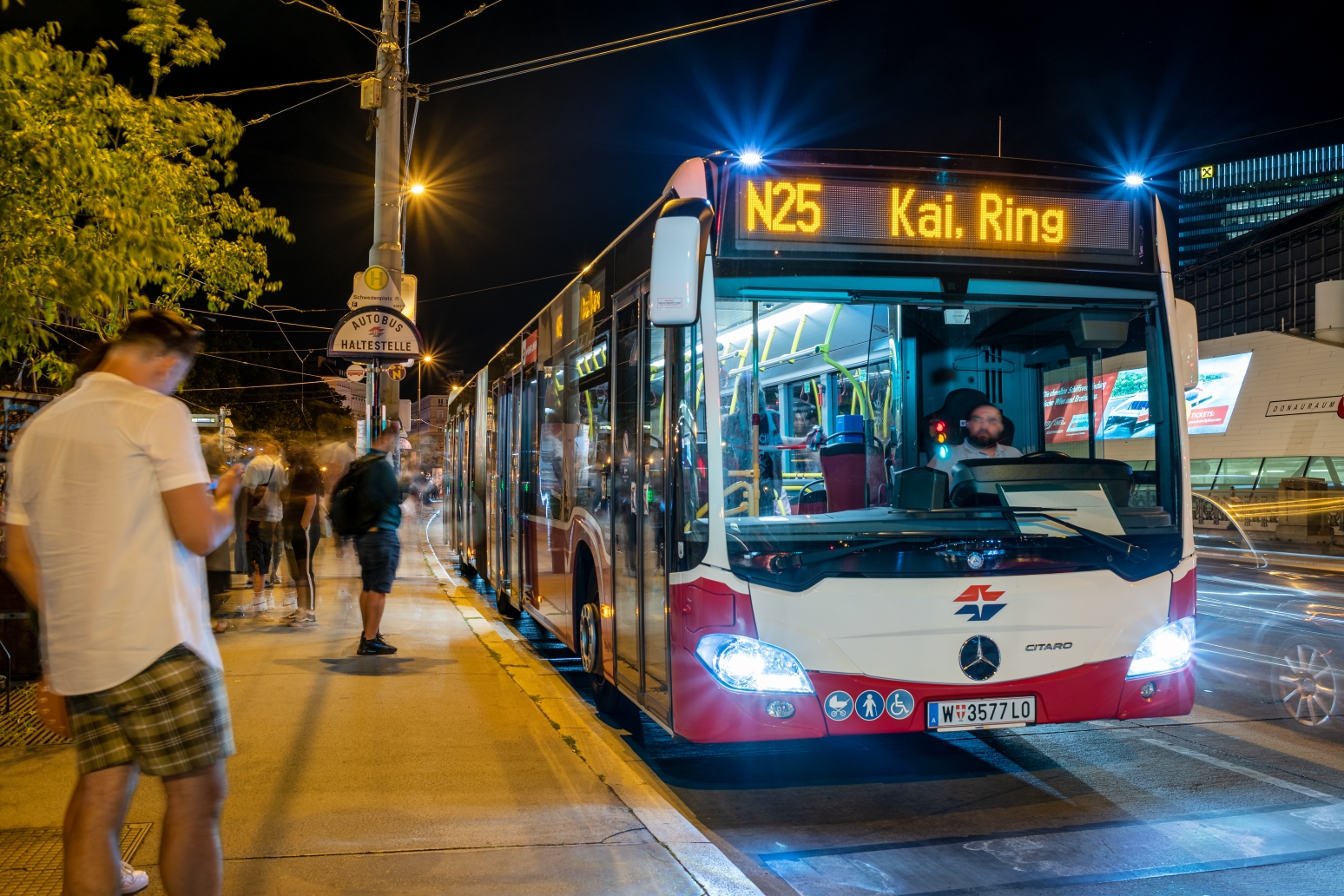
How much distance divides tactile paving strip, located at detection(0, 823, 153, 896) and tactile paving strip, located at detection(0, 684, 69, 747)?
38.8 inches

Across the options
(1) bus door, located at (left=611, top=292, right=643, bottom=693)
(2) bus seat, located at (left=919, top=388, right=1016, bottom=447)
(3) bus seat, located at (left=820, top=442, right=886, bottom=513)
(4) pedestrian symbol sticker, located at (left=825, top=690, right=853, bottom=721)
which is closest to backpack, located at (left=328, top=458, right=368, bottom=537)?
(1) bus door, located at (left=611, top=292, right=643, bottom=693)

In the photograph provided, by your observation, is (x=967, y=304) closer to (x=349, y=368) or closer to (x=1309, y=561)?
(x=349, y=368)

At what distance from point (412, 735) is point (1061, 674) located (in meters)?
3.38

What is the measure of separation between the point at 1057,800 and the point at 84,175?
6.95 metres

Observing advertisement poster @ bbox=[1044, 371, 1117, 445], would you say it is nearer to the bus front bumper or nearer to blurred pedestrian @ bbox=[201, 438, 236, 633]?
the bus front bumper

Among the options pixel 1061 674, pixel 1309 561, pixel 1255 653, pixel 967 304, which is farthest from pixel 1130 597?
pixel 1309 561

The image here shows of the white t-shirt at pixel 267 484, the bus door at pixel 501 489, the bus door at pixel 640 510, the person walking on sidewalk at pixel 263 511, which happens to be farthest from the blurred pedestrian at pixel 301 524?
the bus door at pixel 640 510

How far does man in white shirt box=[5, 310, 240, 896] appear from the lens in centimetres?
282

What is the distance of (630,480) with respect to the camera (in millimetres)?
6051

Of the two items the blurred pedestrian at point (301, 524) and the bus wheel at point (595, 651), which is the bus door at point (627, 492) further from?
the blurred pedestrian at point (301, 524)

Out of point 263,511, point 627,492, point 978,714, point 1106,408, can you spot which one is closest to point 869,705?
point 978,714

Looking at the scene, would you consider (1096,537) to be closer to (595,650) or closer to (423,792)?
(595,650)

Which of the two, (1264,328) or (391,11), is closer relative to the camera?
(391,11)

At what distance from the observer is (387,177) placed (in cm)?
1179
